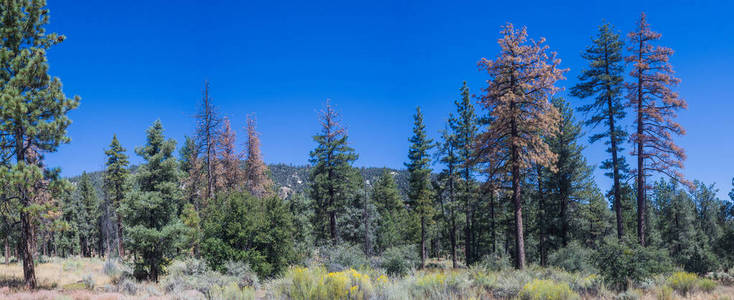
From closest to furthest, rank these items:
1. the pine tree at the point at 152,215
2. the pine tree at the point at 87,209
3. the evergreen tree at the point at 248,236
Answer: the evergreen tree at the point at 248,236 → the pine tree at the point at 152,215 → the pine tree at the point at 87,209

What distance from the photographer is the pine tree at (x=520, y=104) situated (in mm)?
16359

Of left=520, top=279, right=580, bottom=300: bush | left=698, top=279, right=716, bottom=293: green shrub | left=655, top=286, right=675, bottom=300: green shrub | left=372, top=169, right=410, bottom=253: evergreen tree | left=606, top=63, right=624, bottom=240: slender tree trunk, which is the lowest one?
left=372, top=169, right=410, bottom=253: evergreen tree

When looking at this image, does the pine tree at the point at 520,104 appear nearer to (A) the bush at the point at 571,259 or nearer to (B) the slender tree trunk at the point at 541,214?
(A) the bush at the point at 571,259

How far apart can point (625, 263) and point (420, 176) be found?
22.2 metres

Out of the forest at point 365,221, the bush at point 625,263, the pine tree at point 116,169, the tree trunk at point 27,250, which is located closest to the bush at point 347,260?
the forest at point 365,221

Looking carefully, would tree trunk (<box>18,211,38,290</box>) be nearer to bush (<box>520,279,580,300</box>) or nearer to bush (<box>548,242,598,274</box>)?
bush (<box>520,279,580,300</box>)

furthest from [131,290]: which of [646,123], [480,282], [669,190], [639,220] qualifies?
[669,190]

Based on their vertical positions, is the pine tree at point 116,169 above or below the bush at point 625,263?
above

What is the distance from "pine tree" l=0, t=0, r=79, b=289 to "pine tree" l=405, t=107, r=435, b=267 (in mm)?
25170

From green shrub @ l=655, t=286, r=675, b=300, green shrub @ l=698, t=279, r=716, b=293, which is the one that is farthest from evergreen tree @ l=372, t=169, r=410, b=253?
green shrub @ l=655, t=286, r=675, b=300

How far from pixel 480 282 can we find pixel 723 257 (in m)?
19.4

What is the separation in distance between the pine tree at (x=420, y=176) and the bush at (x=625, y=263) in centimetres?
2061

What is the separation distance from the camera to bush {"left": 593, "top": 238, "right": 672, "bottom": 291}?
34.8 ft

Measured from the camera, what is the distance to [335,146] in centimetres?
2864
